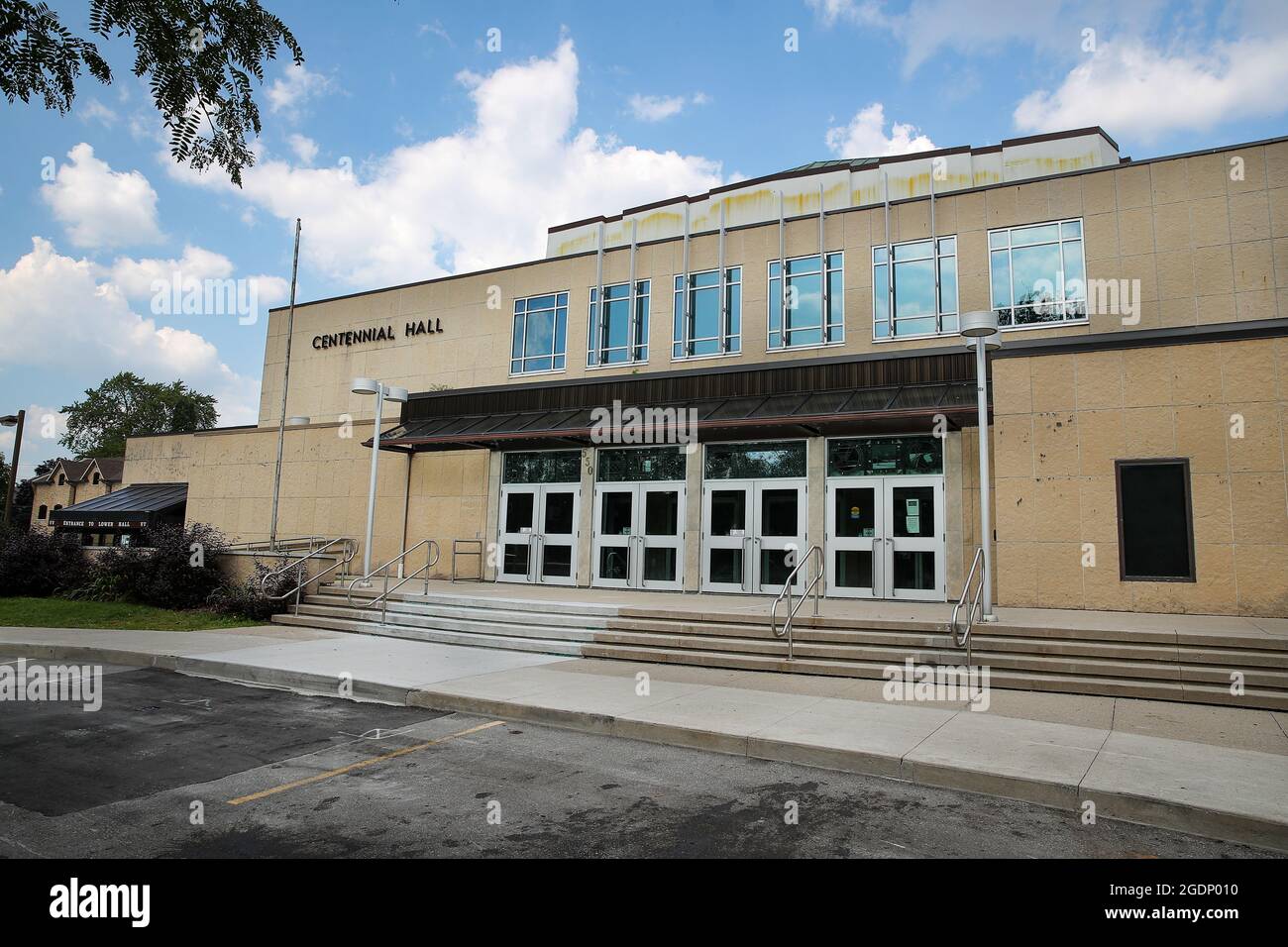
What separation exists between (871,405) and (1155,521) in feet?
16.4

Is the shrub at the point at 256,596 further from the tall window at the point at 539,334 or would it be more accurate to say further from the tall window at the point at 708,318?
the tall window at the point at 708,318

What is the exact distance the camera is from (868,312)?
18.3 m

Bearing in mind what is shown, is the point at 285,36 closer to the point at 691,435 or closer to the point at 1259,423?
the point at 691,435

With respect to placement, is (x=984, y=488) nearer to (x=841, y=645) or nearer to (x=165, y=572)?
(x=841, y=645)

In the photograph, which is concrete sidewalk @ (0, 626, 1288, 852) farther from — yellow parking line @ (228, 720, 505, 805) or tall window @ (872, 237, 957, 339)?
tall window @ (872, 237, 957, 339)

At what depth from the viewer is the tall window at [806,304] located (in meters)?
18.7

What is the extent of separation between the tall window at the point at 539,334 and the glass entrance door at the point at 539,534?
4.25 metres

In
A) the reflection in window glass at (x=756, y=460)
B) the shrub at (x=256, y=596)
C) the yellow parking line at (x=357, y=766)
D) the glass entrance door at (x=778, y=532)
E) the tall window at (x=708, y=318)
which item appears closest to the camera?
the yellow parking line at (x=357, y=766)

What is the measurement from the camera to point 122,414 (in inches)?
2874

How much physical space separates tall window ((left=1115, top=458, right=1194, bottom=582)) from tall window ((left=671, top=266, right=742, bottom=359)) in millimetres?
9564

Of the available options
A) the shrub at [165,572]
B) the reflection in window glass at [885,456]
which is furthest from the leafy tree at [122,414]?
the reflection in window glass at [885,456]

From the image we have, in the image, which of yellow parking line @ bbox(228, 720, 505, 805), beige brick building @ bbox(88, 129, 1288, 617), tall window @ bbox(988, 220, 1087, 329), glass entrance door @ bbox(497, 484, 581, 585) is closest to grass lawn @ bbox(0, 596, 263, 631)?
beige brick building @ bbox(88, 129, 1288, 617)
